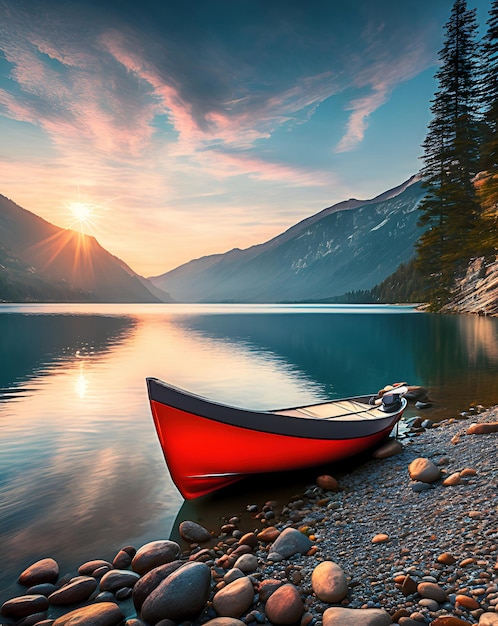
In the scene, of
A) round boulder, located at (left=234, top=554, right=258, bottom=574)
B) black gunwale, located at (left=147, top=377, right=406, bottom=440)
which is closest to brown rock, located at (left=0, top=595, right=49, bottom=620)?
round boulder, located at (left=234, top=554, right=258, bottom=574)

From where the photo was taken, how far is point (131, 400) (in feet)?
71.3

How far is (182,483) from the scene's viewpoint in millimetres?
9211

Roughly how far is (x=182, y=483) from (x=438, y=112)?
77415 millimetres

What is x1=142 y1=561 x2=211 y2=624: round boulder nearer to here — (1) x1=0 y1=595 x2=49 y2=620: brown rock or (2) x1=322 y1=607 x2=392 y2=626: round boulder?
(1) x1=0 y1=595 x2=49 y2=620: brown rock

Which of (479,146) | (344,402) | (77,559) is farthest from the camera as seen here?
(479,146)

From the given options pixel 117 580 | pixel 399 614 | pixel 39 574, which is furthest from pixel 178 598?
pixel 399 614

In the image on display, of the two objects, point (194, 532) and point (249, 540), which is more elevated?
point (249, 540)

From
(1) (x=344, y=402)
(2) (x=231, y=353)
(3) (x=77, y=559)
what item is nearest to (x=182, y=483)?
(3) (x=77, y=559)

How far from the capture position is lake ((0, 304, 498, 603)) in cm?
867

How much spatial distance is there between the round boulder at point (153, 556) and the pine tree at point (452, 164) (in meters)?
62.8

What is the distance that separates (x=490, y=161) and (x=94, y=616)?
55371 mm

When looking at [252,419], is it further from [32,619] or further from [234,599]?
[32,619]

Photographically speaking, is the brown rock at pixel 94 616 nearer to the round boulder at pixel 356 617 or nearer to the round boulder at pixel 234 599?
the round boulder at pixel 234 599

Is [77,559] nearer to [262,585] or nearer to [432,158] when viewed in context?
[262,585]
